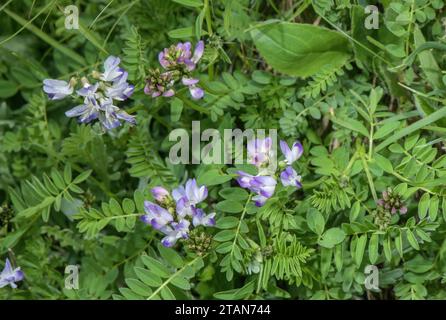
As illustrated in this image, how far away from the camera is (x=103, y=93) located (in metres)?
1.68

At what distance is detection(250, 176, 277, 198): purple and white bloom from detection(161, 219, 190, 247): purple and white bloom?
17 cm

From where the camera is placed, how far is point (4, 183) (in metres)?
2.22

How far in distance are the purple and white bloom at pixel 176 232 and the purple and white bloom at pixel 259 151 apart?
210mm

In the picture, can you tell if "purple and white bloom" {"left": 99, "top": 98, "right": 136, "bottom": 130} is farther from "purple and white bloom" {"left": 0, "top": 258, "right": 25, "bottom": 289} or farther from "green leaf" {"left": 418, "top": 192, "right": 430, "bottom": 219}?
"green leaf" {"left": 418, "top": 192, "right": 430, "bottom": 219}

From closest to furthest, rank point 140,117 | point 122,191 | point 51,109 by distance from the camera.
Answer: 1. point 140,117
2. point 122,191
3. point 51,109

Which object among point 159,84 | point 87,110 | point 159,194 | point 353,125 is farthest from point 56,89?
point 353,125

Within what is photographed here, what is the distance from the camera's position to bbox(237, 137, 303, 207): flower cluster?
1.65 m

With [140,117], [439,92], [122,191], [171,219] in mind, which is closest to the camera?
[171,219]

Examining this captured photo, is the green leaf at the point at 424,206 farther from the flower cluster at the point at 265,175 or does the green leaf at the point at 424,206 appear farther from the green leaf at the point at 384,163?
the flower cluster at the point at 265,175

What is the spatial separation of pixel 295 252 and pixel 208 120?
0.51 m

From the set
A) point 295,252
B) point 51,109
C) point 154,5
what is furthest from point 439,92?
point 51,109

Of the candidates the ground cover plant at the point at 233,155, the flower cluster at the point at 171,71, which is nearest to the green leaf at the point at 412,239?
the ground cover plant at the point at 233,155

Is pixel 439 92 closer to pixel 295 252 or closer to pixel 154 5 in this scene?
pixel 295 252
